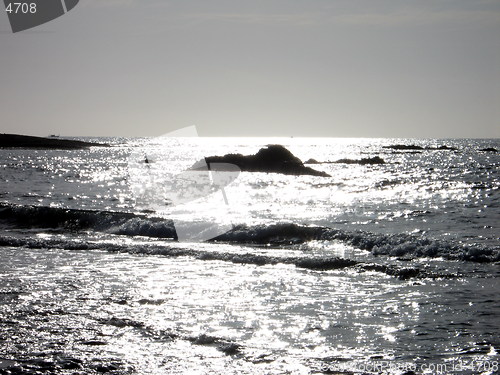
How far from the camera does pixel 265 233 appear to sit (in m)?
20.0

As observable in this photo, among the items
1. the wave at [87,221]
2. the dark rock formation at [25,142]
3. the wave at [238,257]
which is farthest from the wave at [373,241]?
the dark rock formation at [25,142]

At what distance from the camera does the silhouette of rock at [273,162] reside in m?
62.4

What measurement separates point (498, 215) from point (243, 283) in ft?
66.7

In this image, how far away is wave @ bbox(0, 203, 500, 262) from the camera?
628 inches

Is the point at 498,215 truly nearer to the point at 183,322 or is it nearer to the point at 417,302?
the point at 417,302

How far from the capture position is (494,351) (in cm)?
728

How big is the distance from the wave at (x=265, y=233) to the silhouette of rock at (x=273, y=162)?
39.1 meters

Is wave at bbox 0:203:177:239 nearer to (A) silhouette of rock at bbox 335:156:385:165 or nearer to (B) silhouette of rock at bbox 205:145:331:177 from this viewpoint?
(B) silhouette of rock at bbox 205:145:331:177

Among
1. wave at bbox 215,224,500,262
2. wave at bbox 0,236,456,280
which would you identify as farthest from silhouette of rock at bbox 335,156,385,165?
wave at bbox 0,236,456,280

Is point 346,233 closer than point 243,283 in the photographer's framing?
No

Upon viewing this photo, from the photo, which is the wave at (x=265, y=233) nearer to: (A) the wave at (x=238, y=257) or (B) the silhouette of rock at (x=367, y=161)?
(A) the wave at (x=238, y=257)

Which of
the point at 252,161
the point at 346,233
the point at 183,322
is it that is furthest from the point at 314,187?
the point at 183,322

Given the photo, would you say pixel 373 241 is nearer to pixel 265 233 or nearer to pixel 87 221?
pixel 265 233

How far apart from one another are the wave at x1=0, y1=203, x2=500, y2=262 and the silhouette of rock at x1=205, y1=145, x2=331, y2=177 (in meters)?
39.1
